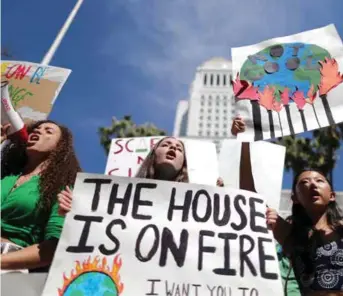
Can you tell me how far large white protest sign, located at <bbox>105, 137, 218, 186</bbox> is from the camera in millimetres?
3305

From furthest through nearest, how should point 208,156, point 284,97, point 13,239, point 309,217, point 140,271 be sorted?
1. point 208,156
2. point 284,97
3. point 309,217
4. point 13,239
5. point 140,271

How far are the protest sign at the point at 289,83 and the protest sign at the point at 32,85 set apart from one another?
1.14m

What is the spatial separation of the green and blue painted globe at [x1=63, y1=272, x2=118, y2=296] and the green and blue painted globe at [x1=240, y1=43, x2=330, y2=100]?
5.22 feet

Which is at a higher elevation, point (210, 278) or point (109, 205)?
point (109, 205)

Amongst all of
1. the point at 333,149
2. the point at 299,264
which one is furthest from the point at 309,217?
the point at 333,149

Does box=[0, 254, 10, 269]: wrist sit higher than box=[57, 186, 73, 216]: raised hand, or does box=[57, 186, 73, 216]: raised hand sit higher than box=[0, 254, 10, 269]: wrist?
box=[57, 186, 73, 216]: raised hand

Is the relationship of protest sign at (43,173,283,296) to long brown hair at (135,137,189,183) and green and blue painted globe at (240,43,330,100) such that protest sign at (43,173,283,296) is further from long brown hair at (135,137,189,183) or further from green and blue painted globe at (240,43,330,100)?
green and blue painted globe at (240,43,330,100)

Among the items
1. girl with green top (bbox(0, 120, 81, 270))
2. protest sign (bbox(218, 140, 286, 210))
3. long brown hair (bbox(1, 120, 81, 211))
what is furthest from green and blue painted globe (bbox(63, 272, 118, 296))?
protest sign (bbox(218, 140, 286, 210))

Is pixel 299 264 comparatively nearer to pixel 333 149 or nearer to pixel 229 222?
pixel 229 222

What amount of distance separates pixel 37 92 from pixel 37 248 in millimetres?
1398

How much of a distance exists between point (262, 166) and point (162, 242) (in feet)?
5.11

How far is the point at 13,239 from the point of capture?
1.81 metres

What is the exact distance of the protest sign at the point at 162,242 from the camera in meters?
1.62

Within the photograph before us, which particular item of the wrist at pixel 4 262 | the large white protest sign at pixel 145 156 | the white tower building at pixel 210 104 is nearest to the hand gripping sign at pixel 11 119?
the wrist at pixel 4 262
